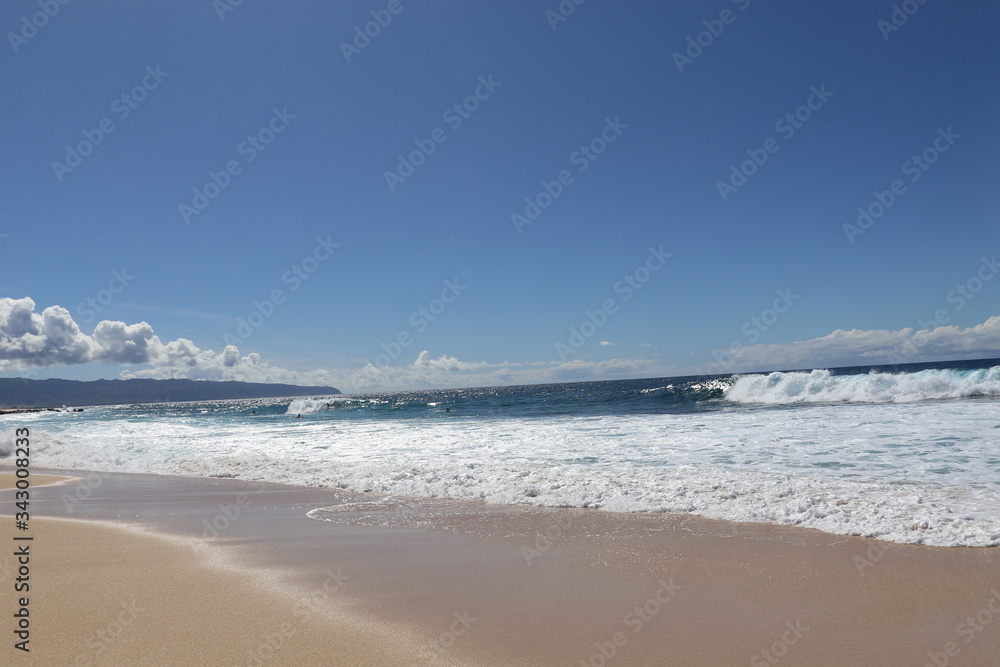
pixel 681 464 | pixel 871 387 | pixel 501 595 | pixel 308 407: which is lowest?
pixel 501 595

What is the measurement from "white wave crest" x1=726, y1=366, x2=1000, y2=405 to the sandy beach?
3090 cm

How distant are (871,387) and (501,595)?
3716cm

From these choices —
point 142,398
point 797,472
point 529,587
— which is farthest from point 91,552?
point 142,398

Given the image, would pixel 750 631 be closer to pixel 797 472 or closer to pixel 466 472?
pixel 797 472

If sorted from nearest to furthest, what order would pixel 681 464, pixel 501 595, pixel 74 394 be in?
pixel 501 595 < pixel 681 464 < pixel 74 394

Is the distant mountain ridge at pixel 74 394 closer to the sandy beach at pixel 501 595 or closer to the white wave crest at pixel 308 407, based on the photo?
the white wave crest at pixel 308 407

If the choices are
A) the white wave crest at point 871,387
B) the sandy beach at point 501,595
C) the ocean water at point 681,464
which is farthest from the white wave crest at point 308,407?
the sandy beach at point 501,595

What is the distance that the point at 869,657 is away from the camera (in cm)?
366

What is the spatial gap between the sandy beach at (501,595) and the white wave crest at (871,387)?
3090 centimetres

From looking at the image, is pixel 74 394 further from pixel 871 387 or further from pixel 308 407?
pixel 871 387

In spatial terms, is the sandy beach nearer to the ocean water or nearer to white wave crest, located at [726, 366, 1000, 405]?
the ocean water

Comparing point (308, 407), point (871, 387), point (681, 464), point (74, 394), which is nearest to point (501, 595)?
point (681, 464)

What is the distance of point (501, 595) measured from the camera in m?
4.88

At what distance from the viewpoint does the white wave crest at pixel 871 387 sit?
31177 millimetres
